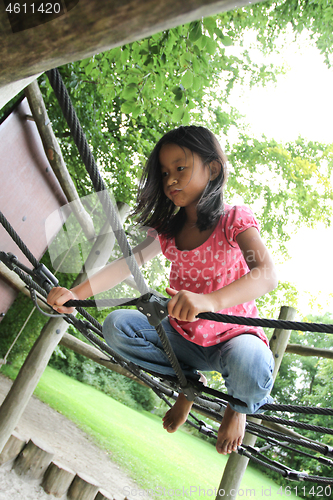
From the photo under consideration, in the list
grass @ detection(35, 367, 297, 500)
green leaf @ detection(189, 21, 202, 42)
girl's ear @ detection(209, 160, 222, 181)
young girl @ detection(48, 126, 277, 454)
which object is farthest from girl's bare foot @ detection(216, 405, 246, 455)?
grass @ detection(35, 367, 297, 500)

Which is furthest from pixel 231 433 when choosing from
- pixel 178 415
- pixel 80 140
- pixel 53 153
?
pixel 53 153

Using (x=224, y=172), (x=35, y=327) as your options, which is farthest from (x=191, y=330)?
(x=35, y=327)

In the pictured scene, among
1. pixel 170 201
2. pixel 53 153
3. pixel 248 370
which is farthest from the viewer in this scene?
pixel 53 153

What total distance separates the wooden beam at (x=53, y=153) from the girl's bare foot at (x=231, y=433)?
1.88 metres

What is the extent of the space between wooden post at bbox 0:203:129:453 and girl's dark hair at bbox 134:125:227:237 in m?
1.49

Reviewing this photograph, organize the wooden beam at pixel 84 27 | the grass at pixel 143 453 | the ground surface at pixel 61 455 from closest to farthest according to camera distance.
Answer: the wooden beam at pixel 84 27, the ground surface at pixel 61 455, the grass at pixel 143 453

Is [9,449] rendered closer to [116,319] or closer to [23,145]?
[23,145]

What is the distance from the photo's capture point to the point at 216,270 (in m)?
1.19

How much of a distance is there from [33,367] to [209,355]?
1.93 m

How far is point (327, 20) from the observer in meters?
2.98

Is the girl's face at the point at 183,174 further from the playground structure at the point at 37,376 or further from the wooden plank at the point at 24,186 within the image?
the playground structure at the point at 37,376

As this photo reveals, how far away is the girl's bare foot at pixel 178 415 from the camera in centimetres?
127

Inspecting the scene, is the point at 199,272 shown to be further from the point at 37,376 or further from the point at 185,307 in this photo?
the point at 37,376

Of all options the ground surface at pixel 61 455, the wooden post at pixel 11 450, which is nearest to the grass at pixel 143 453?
the ground surface at pixel 61 455
